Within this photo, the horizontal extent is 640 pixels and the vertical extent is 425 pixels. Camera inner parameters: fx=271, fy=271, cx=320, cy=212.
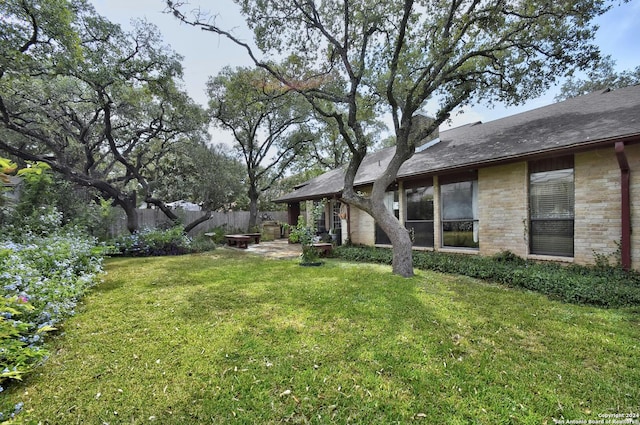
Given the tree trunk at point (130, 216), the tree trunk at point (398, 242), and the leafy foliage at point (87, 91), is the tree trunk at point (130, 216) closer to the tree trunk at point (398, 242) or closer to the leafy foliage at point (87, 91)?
the leafy foliage at point (87, 91)

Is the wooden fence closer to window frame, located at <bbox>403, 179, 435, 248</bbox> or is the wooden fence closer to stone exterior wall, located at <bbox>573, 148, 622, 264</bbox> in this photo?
window frame, located at <bbox>403, 179, 435, 248</bbox>

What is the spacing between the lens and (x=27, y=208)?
7.79 meters

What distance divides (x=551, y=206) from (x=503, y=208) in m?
0.96

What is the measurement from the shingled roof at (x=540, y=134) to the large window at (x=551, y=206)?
0.61 m

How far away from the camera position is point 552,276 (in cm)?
527

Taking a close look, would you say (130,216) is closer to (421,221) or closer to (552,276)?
(421,221)

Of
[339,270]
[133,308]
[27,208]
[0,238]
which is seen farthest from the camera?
[27,208]

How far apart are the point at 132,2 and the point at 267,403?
10512 mm

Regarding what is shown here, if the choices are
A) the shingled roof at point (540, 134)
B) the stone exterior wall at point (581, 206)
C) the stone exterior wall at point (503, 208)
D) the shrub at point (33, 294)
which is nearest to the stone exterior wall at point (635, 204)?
the stone exterior wall at point (581, 206)

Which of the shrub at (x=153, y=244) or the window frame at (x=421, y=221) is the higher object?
the window frame at (x=421, y=221)

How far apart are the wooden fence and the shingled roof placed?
1117 cm

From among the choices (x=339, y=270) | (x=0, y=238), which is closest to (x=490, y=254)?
(x=339, y=270)

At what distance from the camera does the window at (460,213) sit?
7848 mm

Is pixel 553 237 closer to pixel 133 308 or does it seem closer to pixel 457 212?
pixel 457 212
